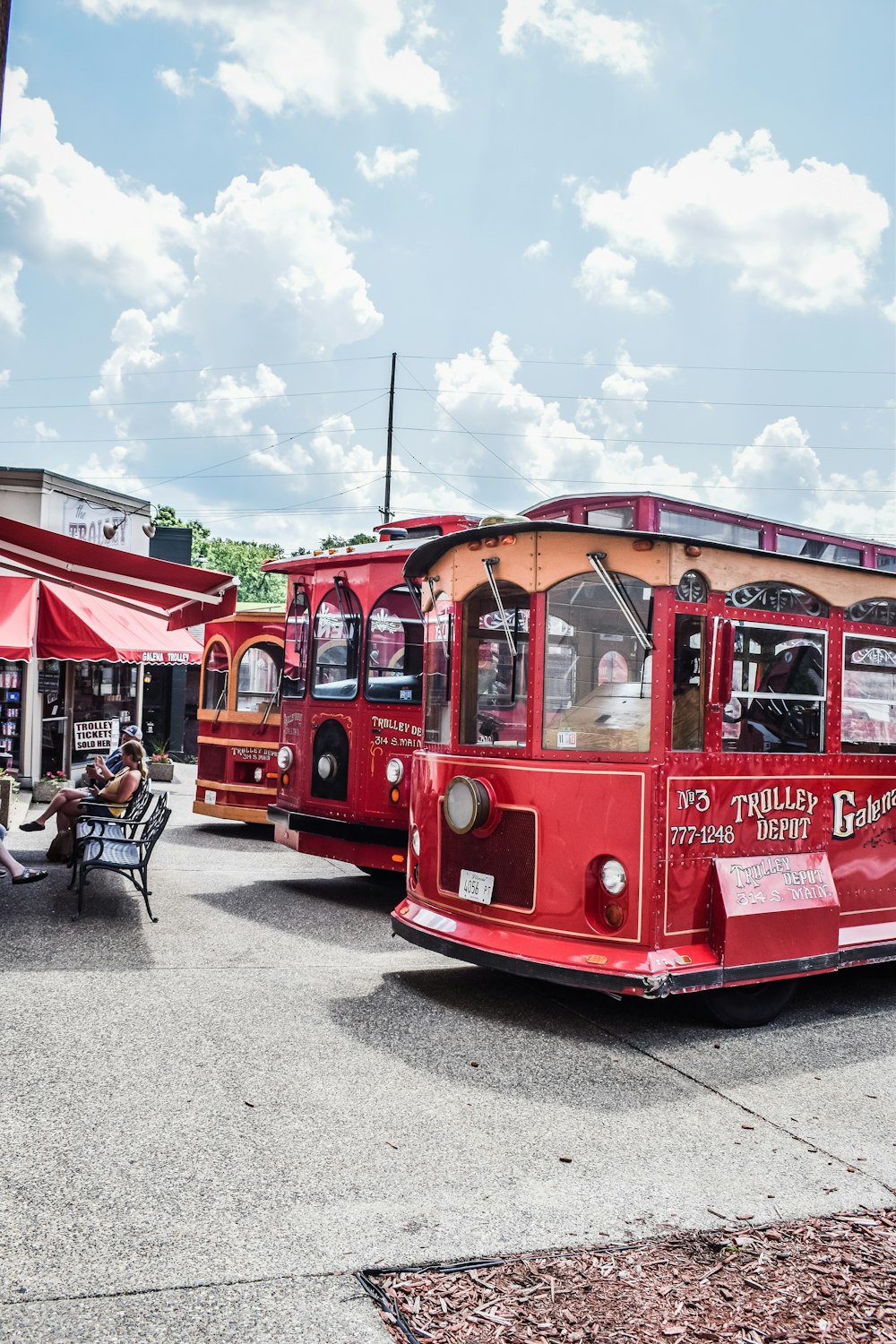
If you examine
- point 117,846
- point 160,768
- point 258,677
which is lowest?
point 160,768

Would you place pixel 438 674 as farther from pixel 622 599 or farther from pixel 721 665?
pixel 721 665

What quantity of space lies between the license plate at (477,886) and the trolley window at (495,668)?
0.74m

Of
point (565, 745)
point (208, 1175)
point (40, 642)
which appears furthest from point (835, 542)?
point (40, 642)

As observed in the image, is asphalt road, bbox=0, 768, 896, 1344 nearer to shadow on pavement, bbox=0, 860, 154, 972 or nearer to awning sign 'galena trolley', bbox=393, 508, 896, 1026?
Result: shadow on pavement, bbox=0, 860, 154, 972

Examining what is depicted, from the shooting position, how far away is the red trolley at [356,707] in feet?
29.3

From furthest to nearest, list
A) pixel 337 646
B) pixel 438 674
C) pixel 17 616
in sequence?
pixel 17 616 < pixel 337 646 < pixel 438 674

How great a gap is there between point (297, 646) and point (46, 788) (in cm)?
613

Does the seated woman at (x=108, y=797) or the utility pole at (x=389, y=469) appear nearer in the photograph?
the seated woman at (x=108, y=797)

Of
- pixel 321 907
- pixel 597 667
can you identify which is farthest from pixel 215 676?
pixel 597 667

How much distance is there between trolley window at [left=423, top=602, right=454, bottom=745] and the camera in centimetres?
659

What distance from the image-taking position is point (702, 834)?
562 centimetres

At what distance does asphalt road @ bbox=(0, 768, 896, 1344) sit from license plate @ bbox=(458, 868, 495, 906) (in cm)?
64

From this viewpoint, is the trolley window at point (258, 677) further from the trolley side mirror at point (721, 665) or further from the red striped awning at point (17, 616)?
the trolley side mirror at point (721, 665)

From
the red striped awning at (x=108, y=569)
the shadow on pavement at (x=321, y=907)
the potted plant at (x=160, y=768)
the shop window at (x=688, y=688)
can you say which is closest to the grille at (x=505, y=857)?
the shop window at (x=688, y=688)
